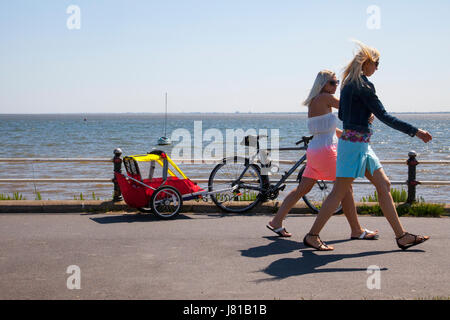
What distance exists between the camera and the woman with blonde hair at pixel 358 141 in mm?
5625

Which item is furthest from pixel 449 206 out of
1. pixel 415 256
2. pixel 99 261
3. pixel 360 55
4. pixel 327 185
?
pixel 99 261

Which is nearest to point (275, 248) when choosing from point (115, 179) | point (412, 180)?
point (412, 180)

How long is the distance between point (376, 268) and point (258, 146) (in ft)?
11.6

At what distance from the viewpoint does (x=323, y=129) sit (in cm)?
621

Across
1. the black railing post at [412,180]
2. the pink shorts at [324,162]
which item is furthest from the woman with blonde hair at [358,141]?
the black railing post at [412,180]

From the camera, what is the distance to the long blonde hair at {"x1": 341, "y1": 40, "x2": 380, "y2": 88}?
562cm

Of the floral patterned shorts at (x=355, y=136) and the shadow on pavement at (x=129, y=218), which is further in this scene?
the shadow on pavement at (x=129, y=218)

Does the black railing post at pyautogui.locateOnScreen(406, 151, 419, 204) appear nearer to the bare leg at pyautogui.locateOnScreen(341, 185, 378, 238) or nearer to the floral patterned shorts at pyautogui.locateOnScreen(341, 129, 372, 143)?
the bare leg at pyautogui.locateOnScreen(341, 185, 378, 238)

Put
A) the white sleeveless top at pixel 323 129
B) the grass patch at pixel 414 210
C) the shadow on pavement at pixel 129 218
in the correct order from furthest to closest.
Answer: the grass patch at pixel 414 210 < the shadow on pavement at pixel 129 218 < the white sleeveless top at pixel 323 129

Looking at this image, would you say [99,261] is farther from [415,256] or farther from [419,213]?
[419,213]

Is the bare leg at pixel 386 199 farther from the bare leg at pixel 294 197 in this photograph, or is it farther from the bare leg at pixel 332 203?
the bare leg at pixel 294 197

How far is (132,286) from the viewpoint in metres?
4.50

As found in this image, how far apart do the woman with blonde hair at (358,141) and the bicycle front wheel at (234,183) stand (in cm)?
250

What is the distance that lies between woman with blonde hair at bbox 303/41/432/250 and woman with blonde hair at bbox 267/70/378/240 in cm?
34
